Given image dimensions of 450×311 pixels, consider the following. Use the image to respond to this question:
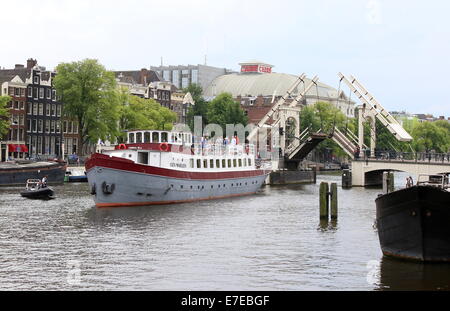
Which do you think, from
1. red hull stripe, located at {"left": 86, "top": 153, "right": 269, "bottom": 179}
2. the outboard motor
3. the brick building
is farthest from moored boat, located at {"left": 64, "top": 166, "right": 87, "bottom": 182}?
the outboard motor

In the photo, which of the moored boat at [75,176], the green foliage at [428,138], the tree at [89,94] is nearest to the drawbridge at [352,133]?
the tree at [89,94]

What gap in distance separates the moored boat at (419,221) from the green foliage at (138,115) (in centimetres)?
7753

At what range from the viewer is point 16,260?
32.1 meters

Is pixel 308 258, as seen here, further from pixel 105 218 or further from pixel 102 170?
pixel 102 170

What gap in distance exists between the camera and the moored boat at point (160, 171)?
5488 cm

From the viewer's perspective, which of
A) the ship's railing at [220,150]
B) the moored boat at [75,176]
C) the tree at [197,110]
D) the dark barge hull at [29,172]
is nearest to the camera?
the ship's railing at [220,150]

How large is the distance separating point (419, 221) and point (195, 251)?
10061mm

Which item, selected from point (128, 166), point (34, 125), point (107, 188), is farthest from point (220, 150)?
point (34, 125)

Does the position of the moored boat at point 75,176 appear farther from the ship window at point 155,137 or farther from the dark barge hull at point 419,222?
the dark barge hull at point 419,222

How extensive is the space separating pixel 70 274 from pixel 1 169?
170ft

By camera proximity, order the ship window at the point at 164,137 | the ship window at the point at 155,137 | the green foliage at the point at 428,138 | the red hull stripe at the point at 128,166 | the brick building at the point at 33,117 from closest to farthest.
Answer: the red hull stripe at the point at 128,166 → the ship window at the point at 155,137 → the ship window at the point at 164,137 → the brick building at the point at 33,117 → the green foliage at the point at 428,138

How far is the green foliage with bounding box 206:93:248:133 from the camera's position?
466 ft

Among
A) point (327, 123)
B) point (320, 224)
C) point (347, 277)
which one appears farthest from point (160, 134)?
point (327, 123)
